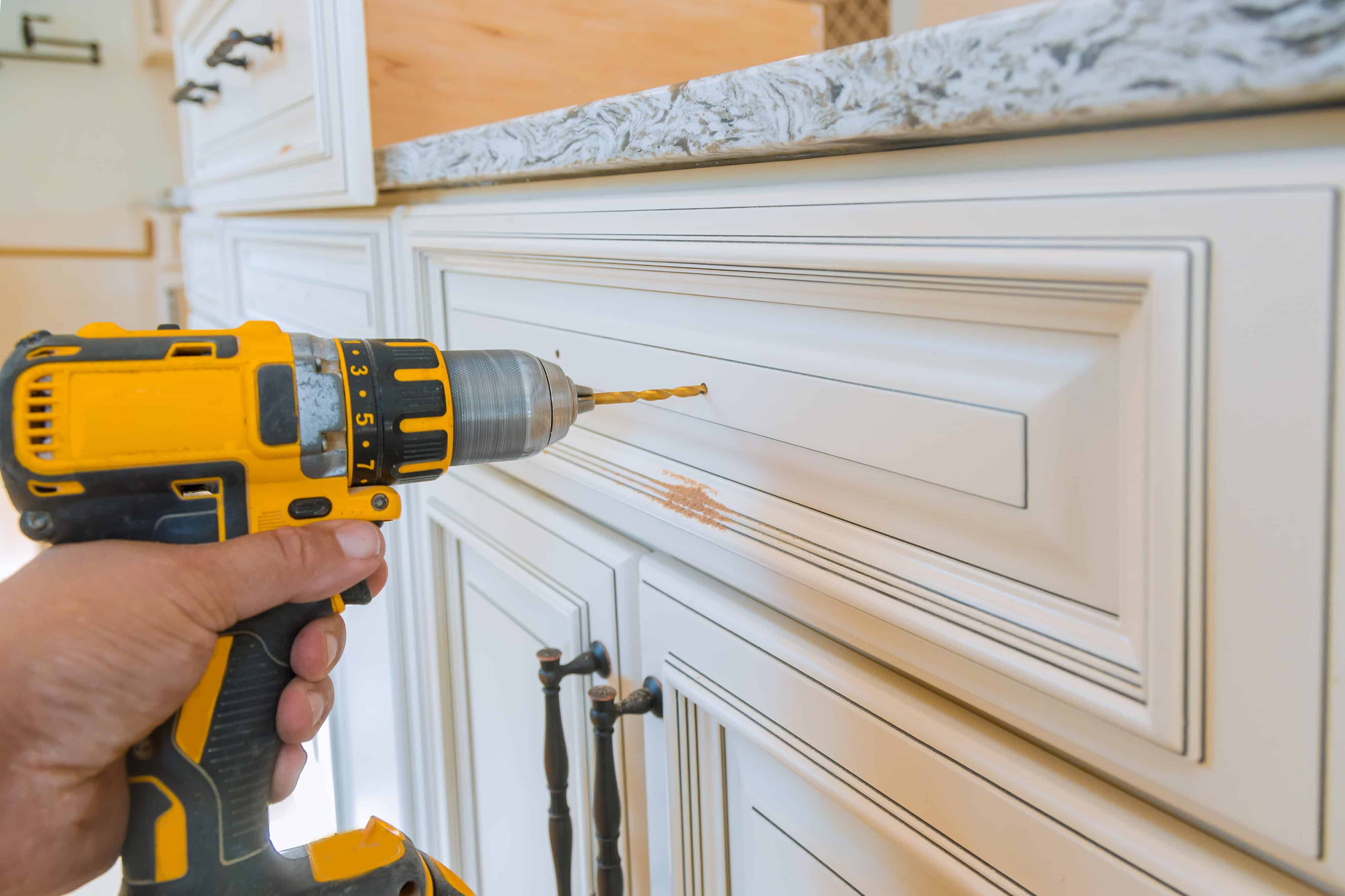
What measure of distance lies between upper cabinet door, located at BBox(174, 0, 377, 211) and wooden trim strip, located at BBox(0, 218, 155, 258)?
121cm

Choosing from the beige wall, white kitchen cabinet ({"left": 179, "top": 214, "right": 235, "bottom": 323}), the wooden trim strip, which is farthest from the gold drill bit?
the wooden trim strip

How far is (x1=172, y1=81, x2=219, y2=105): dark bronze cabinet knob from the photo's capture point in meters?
1.21

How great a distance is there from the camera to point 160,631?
419 millimetres

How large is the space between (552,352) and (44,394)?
29 centimetres

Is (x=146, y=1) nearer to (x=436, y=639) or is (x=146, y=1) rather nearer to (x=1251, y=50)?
(x=436, y=639)

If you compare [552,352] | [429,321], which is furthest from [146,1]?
[552,352]

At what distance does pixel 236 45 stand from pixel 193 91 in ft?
1.32

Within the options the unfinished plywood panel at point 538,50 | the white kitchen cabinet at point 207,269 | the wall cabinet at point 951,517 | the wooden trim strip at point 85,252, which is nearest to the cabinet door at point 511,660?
the wall cabinet at point 951,517

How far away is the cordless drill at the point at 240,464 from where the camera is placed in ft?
1.27

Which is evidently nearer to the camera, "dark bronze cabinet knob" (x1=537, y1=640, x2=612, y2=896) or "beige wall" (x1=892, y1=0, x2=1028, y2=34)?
"dark bronze cabinet knob" (x1=537, y1=640, x2=612, y2=896)

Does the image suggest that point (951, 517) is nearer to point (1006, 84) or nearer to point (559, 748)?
point (1006, 84)

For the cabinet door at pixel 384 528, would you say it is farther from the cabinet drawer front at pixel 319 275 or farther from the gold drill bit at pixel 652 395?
the gold drill bit at pixel 652 395

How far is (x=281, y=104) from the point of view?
3.00 ft

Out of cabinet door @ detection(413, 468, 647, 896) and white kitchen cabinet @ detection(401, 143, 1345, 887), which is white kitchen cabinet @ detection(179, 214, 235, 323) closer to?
cabinet door @ detection(413, 468, 647, 896)
